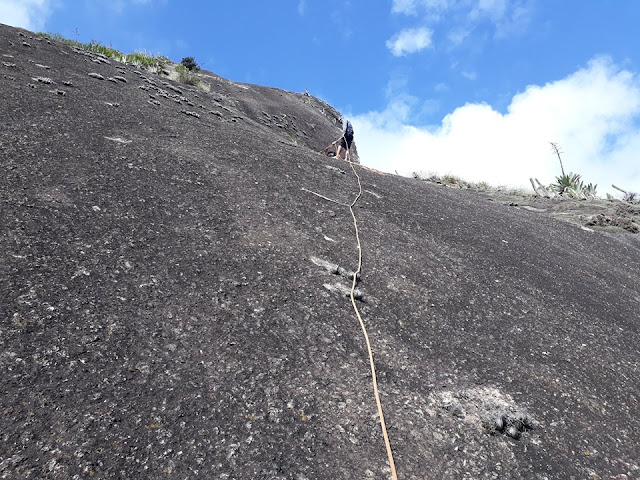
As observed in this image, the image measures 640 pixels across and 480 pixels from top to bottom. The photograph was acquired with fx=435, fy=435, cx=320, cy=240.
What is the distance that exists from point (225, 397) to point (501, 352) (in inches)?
153

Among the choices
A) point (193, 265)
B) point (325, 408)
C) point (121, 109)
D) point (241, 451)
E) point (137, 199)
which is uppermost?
point (121, 109)

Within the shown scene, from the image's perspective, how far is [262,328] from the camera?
→ 5484 mm

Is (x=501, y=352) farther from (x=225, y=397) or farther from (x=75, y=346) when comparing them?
(x=75, y=346)

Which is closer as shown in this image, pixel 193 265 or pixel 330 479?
pixel 330 479

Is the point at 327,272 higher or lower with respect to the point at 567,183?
lower

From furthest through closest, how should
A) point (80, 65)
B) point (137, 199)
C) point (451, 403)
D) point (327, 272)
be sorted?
point (80, 65) < point (137, 199) < point (327, 272) < point (451, 403)

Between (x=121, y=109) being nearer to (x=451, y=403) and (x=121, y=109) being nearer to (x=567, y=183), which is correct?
(x=451, y=403)

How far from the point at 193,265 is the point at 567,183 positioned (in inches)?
960

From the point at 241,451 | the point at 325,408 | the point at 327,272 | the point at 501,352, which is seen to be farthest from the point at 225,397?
the point at 501,352

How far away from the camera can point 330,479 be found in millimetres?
3803

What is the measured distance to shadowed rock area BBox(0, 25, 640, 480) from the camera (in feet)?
13.0

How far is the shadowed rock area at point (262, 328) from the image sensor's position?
13.0 ft

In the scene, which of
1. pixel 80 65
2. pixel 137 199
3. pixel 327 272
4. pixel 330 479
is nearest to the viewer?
pixel 330 479

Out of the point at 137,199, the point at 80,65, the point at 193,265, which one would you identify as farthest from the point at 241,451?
the point at 80,65
